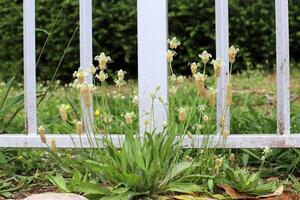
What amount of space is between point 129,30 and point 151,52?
6.21m

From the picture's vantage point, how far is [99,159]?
115 inches

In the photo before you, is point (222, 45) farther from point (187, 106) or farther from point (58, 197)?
point (58, 197)

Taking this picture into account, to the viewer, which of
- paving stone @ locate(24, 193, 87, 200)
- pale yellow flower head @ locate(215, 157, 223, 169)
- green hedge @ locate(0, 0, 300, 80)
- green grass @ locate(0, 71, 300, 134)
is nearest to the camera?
paving stone @ locate(24, 193, 87, 200)

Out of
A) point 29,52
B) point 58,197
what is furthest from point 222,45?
point 58,197

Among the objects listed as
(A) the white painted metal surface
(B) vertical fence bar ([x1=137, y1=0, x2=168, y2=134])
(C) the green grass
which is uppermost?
(B) vertical fence bar ([x1=137, y1=0, x2=168, y2=134])

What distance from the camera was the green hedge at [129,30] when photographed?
9.32 m

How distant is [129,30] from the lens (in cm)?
940

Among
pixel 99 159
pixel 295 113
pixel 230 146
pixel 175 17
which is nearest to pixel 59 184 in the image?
pixel 99 159

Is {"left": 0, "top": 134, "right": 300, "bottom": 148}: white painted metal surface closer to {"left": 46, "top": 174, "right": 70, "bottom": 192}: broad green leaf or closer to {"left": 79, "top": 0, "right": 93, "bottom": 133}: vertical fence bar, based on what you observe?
{"left": 79, "top": 0, "right": 93, "bottom": 133}: vertical fence bar

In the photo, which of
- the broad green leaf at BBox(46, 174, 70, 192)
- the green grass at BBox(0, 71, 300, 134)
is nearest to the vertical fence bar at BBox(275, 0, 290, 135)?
the green grass at BBox(0, 71, 300, 134)

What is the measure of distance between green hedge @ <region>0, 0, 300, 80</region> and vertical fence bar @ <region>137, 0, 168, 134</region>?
5978mm

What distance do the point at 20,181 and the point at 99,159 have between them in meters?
0.47

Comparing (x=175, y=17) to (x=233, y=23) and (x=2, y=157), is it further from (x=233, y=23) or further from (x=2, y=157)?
(x=2, y=157)

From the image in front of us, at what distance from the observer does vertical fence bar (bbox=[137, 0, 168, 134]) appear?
10.6 feet
